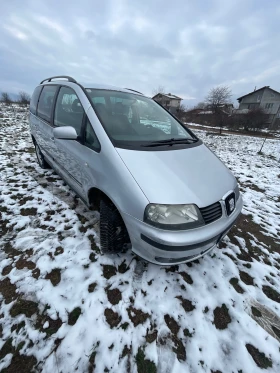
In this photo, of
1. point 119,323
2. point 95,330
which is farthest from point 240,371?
point 95,330

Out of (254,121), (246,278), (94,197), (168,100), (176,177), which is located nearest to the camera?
(176,177)

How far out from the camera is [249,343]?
58.4 inches

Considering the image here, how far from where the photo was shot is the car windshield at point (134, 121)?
6.15 ft

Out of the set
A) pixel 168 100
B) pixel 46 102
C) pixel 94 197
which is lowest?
pixel 94 197

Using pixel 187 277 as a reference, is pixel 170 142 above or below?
above

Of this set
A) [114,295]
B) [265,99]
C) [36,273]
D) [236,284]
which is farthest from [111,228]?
[265,99]

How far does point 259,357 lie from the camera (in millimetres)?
1409

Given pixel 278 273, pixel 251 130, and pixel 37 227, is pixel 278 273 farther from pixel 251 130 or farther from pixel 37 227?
pixel 251 130

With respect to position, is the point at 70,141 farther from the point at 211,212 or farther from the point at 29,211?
the point at 211,212

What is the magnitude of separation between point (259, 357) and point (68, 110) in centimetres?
326

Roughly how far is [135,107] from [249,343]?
9.39 feet

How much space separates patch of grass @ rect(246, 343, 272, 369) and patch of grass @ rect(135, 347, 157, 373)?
2.68 feet

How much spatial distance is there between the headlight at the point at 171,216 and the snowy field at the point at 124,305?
32.1 inches

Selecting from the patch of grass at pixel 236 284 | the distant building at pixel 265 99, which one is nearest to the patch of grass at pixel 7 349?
the patch of grass at pixel 236 284
